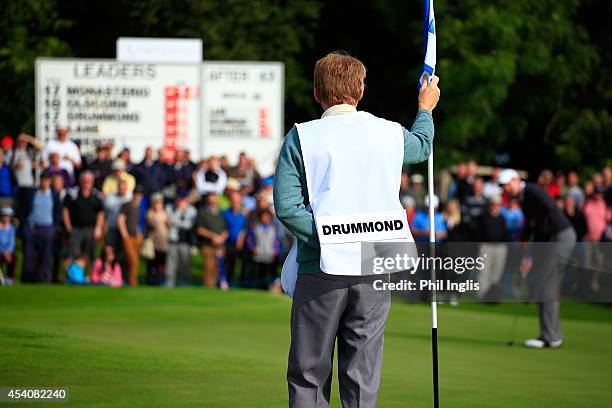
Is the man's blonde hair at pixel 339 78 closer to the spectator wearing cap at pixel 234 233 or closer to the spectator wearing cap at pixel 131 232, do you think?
the spectator wearing cap at pixel 131 232

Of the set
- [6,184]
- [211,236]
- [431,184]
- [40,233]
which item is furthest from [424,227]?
[431,184]

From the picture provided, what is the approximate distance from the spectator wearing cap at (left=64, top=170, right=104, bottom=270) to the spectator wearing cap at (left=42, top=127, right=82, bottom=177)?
1446 mm

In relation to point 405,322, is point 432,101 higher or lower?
higher

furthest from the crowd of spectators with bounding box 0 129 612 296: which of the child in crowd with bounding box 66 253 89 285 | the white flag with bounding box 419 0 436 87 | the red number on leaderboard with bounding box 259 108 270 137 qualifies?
the white flag with bounding box 419 0 436 87

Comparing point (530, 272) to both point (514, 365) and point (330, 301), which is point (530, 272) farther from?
point (330, 301)

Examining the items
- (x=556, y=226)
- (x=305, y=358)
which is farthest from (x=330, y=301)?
(x=556, y=226)

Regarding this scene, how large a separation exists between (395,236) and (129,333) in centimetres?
913

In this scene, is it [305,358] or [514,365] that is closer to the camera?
[305,358]

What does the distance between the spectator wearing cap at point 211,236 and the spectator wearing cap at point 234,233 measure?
23 centimetres

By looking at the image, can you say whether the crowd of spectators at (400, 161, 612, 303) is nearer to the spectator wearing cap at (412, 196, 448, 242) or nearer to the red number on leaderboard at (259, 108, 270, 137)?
the spectator wearing cap at (412, 196, 448, 242)

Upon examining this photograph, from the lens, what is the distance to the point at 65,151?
83.2 feet

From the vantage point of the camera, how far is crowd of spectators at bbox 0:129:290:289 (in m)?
→ 23.0

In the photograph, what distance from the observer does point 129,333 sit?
15.4 meters

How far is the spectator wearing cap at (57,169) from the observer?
942 inches
